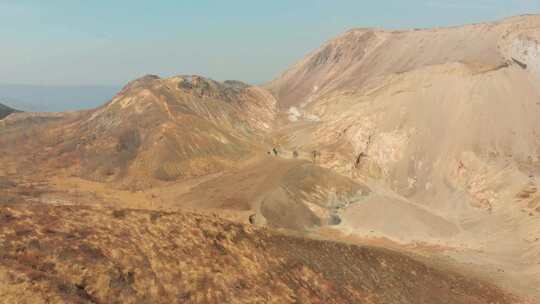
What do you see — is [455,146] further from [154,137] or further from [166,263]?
[166,263]

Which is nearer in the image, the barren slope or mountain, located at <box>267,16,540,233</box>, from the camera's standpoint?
the barren slope

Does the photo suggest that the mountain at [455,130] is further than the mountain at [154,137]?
No

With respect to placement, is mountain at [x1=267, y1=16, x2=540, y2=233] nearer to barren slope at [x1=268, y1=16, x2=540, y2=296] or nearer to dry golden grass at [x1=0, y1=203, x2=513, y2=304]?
barren slope at [x1=268, y1=16, x2=540, y2=296]

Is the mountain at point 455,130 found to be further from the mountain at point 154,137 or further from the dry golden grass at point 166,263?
the dry golden grass at point 166,263

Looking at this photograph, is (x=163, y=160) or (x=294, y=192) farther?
(x=163, y=160)

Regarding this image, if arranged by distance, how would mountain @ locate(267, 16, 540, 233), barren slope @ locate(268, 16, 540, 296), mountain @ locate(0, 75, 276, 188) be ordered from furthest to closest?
mountain @ locate(0, 75, 276, 188) → mountain @ locate(267, 16, 540, 233) → barren slope @ locate(268, 16, 540, 296)

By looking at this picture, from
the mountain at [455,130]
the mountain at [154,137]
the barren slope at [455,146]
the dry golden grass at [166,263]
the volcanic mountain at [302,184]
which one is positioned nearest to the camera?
the dry golden grass at [166,263]

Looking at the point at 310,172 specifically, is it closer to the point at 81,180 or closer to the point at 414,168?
the point at 414,168

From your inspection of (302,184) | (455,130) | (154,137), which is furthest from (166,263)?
(455,130)

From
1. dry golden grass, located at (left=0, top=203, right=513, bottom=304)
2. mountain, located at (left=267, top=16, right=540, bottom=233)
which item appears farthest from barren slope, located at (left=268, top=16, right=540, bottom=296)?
dry golden grass, located at (left=0, top=203, right=513, bottom=304)

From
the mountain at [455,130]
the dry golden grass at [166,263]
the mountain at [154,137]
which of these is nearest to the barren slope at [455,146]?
the mountain at [455,130]

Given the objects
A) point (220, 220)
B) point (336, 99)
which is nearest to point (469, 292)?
point (220, 220)
